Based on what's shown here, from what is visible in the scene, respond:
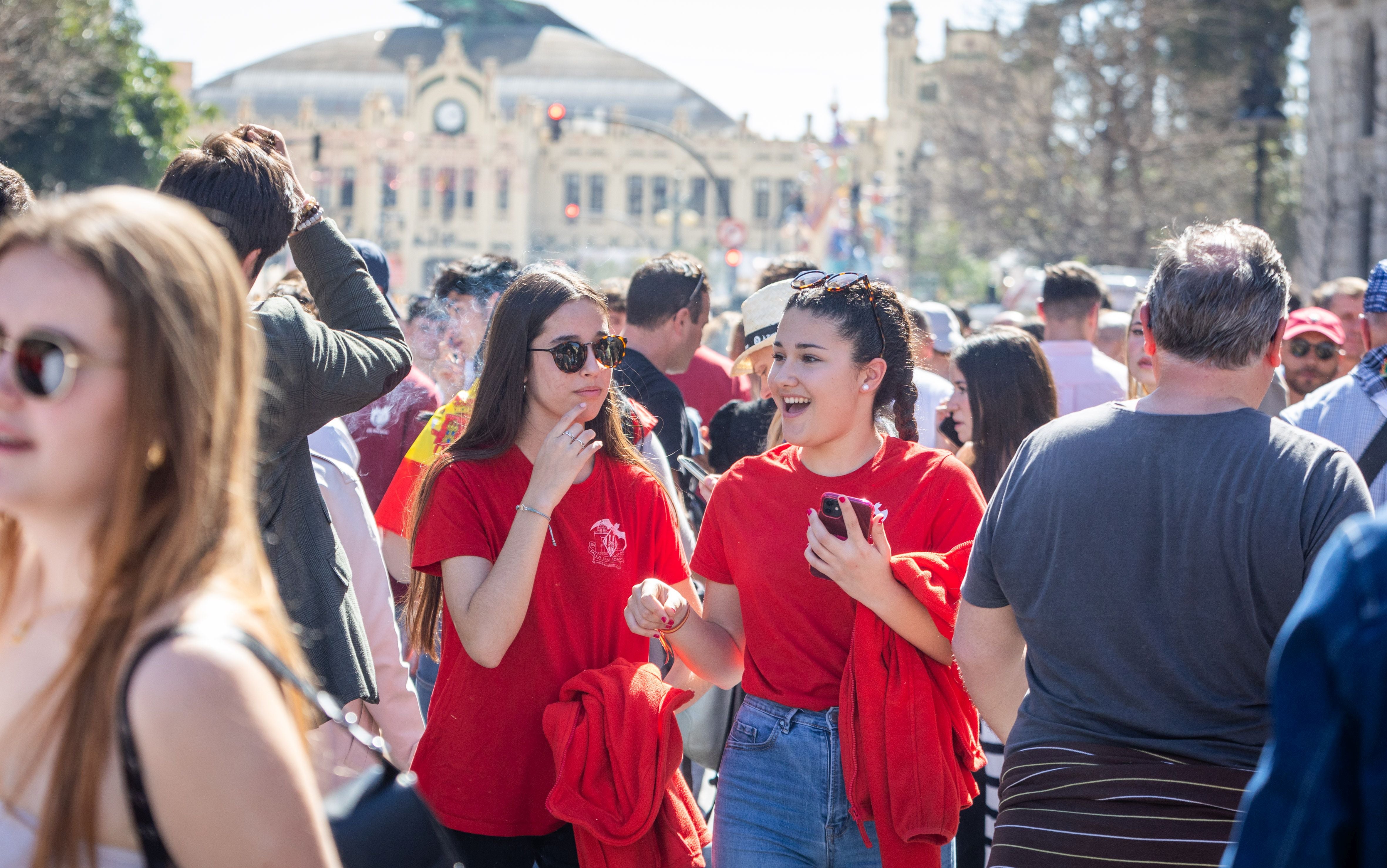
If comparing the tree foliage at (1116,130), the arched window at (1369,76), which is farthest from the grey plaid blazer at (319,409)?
the tree foliage at (1116,130)

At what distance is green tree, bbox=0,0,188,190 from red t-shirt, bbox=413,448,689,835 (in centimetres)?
2339

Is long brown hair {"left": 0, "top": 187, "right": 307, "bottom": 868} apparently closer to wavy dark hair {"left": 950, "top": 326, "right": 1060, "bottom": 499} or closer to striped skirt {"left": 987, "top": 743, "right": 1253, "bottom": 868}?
striped skirt {"left": 987, "top": 743, "right": 1253, "bottom": 868}

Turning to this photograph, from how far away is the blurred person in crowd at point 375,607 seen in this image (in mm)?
3355

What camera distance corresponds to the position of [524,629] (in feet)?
10.0

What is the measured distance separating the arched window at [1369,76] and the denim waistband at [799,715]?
89.2ft

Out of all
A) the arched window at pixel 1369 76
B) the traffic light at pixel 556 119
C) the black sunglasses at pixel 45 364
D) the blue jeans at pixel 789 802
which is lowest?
the blue jeans at pixel 789 802

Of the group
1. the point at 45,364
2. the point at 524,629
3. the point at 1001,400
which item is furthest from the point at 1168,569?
the point at 1001,400

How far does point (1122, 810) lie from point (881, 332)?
136cm

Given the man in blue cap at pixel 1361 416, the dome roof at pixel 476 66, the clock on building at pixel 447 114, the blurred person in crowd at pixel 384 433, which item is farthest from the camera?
the dome roof at pixel 476 66

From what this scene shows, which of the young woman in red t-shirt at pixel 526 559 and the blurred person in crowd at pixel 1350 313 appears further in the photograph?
the blurred person in crowd at pixel 1350 313

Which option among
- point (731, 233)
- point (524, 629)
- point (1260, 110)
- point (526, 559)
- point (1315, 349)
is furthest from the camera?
point (731, 233)

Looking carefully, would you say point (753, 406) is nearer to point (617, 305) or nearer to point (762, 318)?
point (762, 318)

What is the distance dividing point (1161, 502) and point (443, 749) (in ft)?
5.54

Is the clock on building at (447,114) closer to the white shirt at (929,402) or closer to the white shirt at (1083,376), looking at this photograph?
the white shirt at (1083,376)
